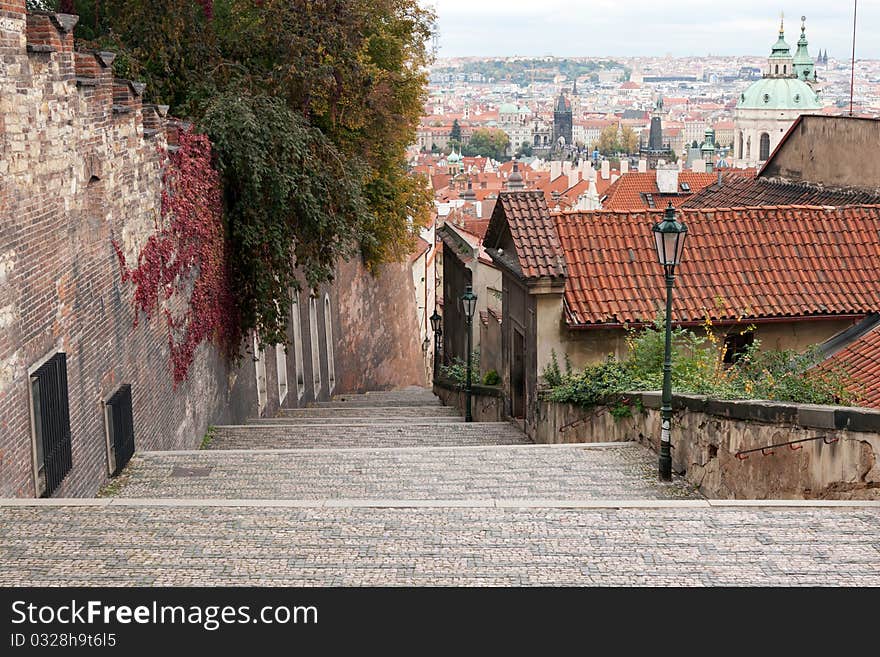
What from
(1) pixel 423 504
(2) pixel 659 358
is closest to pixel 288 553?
(1) pixel 423 504

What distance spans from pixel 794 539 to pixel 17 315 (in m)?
5.99

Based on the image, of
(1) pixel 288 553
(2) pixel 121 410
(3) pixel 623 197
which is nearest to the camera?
(1) pixel 288 553

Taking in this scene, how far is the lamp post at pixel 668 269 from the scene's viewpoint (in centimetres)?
1135

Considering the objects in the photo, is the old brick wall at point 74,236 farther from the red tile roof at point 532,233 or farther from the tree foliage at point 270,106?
the red tile roof at point 532,233

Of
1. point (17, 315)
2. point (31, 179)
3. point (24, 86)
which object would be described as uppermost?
point (24, 86)

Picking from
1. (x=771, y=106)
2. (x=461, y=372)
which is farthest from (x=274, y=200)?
(x=771, y=106)

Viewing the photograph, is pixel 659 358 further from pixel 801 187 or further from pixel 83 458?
pixel 801 187

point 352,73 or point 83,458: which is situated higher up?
point 352,73

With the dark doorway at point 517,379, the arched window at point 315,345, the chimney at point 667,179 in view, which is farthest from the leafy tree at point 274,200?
the chimney at point 667,179

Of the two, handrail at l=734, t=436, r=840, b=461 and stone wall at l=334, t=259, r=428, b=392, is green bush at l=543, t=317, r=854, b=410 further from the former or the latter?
stone wall at l=334, t=259, r=428, b=392

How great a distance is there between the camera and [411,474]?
12156 mm

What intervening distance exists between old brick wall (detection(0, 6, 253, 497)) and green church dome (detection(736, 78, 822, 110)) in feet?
478

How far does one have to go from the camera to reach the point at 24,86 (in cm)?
960

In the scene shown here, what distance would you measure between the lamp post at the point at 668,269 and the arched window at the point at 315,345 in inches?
636
